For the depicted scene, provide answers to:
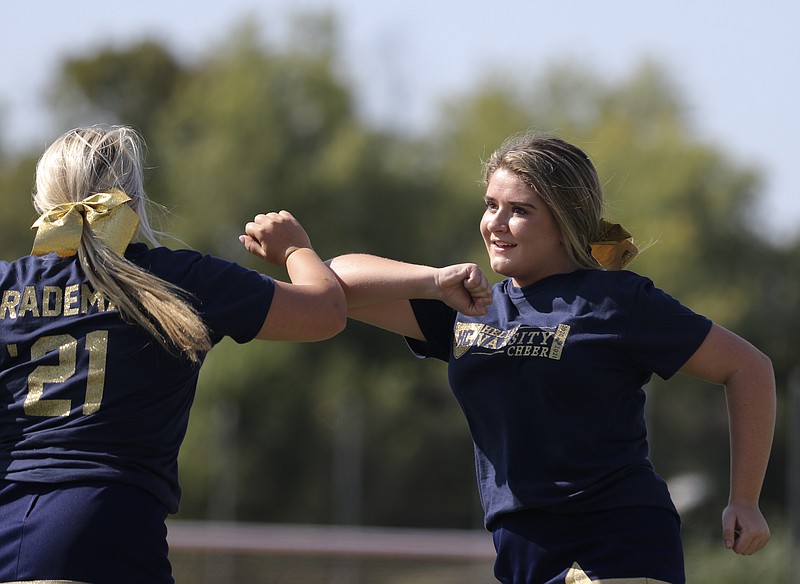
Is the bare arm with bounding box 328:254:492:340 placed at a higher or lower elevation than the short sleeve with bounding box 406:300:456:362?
higher

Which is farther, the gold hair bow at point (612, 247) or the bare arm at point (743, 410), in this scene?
the gold hair bow at point (612, 247)

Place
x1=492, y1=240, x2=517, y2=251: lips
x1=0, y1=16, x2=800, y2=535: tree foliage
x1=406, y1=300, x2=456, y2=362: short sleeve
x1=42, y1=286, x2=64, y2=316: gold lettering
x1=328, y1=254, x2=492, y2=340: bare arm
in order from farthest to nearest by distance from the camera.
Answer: x1=0, y1=16, x2=800, y2=535: tree foliage
x1=406, y1=300, x2=456, y2=362: short sleeve
x1=492, y1=240, x2=517, y2=251: lips
x1=328, y1=254, x2=492, y2=340: bare arm
x1=42, y1=286, x2=64, y2=316: gold lettering

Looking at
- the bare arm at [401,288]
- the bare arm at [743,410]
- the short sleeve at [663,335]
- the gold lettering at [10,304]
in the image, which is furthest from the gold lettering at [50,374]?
the bare arm at [743,410]

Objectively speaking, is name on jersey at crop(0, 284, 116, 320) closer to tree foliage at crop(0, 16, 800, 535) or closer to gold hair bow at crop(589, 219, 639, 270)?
gold hair bow at crop(589, 219, 639, 270)

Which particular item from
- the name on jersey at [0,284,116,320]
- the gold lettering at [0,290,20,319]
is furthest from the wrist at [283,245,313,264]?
the gold lettering at [0,290,20,319]

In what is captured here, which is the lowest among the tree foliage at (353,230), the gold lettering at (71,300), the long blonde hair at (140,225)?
the tree foliage at (353,230)

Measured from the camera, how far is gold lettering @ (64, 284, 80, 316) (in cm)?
279

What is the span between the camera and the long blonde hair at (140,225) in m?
2.69

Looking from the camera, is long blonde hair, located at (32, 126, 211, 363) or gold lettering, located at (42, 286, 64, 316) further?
gold lettering, located at (42, 286, 64, 316)

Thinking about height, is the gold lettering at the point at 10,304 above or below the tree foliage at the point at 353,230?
above

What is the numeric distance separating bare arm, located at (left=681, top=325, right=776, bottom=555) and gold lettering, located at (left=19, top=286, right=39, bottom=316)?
1.60m

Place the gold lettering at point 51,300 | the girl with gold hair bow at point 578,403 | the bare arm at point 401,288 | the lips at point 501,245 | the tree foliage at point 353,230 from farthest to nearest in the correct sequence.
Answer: the tree foliage at point 353,230, the lips at point 501,245, the bare arm at point 401,288, the girl with gold hair bow at point 578,403, the gold lettering at point 51,300

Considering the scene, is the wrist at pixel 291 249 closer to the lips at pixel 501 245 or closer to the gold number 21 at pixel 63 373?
the lips at pixel 501 245

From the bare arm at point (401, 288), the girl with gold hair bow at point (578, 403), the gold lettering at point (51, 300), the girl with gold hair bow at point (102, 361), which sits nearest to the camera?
the girl with gold hair bow at point (102, 361)
